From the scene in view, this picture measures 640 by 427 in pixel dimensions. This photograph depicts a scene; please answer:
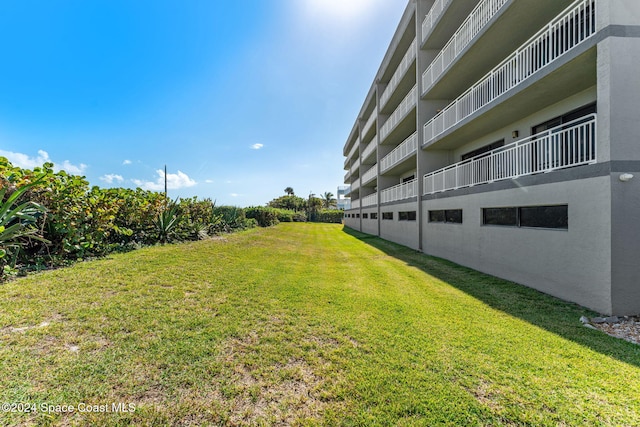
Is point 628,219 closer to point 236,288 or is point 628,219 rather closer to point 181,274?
point 236,288

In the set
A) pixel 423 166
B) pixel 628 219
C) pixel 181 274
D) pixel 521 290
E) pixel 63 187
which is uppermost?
pixel 423 166

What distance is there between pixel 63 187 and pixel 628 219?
12.0m

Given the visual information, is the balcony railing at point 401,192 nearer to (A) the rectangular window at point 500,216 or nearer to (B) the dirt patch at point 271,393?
(A) the rectangular window at point 500,216

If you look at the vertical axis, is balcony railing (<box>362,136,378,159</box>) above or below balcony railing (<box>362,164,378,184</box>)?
above

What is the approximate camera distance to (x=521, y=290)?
627cm

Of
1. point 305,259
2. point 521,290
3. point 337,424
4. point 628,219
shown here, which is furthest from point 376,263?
point 337,424

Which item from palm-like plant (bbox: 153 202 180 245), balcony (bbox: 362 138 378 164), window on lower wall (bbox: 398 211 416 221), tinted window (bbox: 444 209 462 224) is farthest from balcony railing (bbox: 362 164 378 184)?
palm-like plant (bbox: 153 202 180 245)

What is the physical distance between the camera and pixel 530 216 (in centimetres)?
660

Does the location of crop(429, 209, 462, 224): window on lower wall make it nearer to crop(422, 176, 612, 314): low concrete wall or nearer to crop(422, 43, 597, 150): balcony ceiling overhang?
crop(422, 176, 612, 314): low concrete wall

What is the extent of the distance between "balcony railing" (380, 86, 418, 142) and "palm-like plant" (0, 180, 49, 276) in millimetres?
A: 14919

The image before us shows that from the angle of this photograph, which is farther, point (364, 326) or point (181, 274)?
point (181, 274)

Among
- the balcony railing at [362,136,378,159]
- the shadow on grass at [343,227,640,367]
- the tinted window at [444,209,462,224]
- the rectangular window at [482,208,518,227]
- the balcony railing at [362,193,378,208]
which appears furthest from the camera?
the balcony railing at [362,136,378,159]

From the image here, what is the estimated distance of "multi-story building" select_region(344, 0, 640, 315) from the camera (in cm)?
481

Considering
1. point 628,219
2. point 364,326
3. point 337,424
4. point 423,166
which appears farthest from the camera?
point 423,166
